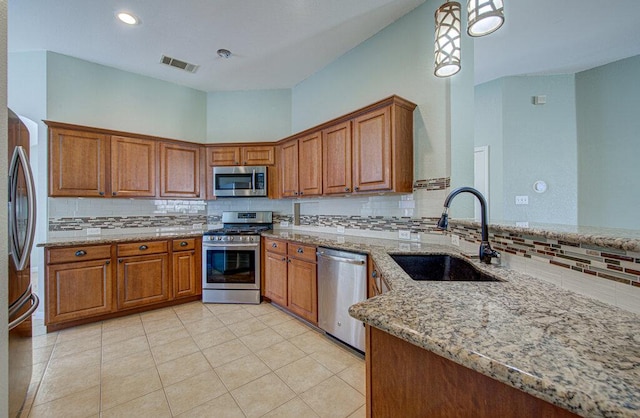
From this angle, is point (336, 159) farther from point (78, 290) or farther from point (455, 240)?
point (78, 290)

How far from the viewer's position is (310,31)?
2.81 m

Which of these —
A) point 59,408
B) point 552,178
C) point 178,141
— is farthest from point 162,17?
point 552,178

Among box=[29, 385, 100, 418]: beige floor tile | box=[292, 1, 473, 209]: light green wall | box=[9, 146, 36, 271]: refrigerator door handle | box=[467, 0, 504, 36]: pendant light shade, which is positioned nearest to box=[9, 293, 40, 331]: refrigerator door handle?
box=[9, 146, 36, 271]: refrigerator door handle

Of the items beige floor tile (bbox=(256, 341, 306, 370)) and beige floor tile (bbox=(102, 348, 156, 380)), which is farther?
beige floor tile (bbox=(256, 341, 306, 370))

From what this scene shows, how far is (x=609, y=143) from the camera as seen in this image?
11.1 ft

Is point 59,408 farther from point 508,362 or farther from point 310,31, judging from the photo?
point 310,31

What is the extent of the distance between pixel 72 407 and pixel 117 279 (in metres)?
1.48

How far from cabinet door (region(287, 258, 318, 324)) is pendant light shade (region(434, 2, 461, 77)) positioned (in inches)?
77.3

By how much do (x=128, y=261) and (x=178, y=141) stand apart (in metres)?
1.66

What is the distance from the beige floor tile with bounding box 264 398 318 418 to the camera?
1.58 meters

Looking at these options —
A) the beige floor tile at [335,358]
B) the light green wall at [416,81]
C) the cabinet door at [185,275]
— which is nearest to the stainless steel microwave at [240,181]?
the cabinet door at [185,275]

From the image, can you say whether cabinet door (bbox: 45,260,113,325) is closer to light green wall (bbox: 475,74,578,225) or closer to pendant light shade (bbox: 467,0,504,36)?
pendant light shade (bbox: 467,0,504,36)

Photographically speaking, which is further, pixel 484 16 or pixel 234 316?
pixel 234 316

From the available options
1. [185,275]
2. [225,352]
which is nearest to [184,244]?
[185,275]
